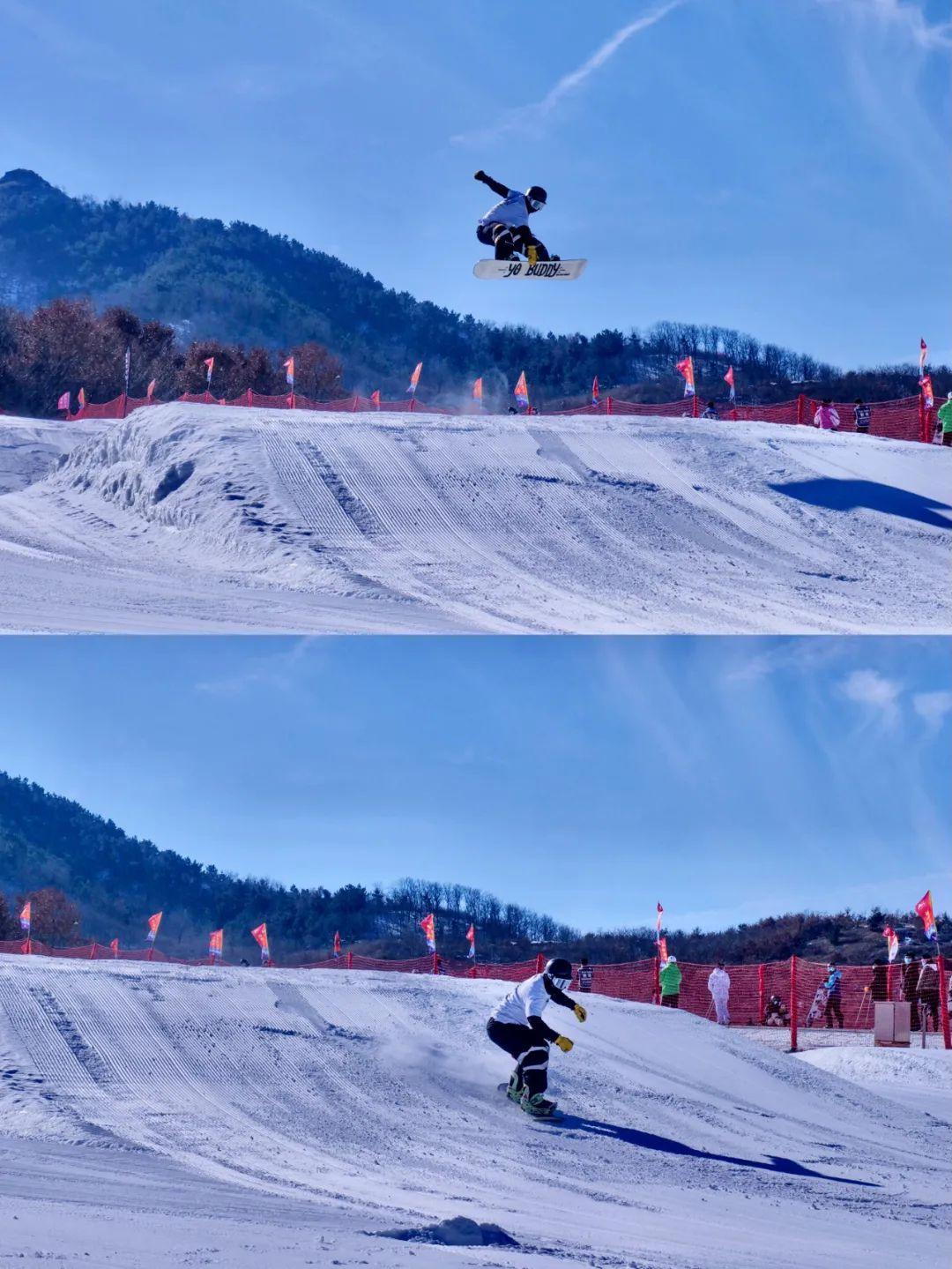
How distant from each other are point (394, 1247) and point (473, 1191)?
182 cm

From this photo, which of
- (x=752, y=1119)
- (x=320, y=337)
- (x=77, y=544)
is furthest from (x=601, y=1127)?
(x=320, y=337)

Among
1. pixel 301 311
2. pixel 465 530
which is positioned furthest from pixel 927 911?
pixel 301 311

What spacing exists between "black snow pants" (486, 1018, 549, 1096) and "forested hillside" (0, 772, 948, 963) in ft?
40.9

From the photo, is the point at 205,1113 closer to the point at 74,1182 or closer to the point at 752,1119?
the point at 74,1182

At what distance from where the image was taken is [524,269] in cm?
1396

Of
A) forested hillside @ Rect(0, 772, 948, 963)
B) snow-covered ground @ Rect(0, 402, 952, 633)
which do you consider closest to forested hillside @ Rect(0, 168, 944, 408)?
forested hillside @ Rect(0, 772, 948, 963)

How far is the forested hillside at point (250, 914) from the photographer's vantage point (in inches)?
A: 990

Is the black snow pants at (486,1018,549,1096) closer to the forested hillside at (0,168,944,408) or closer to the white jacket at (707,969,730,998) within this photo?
the white jacket at (707,969,730,998)

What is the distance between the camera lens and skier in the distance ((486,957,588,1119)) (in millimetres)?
8742

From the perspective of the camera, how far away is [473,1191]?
22.5ft

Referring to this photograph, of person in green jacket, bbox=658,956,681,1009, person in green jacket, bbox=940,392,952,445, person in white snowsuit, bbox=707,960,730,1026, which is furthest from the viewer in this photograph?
person in green jacket, bbox=940,392,952,445

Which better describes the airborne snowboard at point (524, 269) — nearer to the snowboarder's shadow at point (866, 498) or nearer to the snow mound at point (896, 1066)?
the snowboarder's shadow at point (866, 498)

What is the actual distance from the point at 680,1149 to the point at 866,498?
11.7 m

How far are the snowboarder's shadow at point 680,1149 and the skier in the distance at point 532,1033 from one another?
10.2 inches
